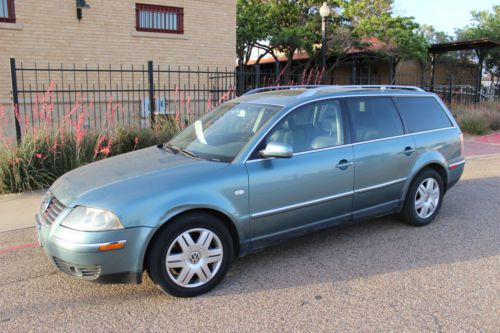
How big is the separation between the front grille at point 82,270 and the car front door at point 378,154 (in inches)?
102

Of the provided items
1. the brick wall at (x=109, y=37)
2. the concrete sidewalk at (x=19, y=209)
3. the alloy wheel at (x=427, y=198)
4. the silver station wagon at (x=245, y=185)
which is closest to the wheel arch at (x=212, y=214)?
the silver station wagon at (x=245, y=185)

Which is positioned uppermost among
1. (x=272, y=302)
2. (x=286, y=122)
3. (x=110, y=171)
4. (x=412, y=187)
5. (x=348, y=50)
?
(x=348, y=50)

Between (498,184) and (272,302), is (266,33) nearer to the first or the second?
(498,184)

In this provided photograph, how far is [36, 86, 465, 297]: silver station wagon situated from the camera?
3.38 meters

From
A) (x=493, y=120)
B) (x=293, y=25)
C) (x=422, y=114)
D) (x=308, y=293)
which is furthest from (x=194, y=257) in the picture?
(x=293, y=25)

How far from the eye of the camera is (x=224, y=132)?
448 cm

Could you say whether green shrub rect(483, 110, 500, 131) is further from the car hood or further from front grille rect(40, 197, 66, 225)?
front grille rect(40, 197, 66, 225)

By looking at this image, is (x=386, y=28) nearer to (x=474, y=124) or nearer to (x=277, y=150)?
(x=474, y=124)

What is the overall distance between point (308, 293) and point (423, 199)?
7.84 feet

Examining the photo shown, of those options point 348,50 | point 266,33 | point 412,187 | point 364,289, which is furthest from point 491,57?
point 364,289

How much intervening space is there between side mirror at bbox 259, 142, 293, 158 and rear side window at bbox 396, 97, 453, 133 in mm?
2006

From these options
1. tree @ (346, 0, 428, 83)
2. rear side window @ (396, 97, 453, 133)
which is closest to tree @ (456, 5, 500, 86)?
tree @ (346, 0, 428, 83)

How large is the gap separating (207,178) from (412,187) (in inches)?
107

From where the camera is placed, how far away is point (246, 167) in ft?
12.8
